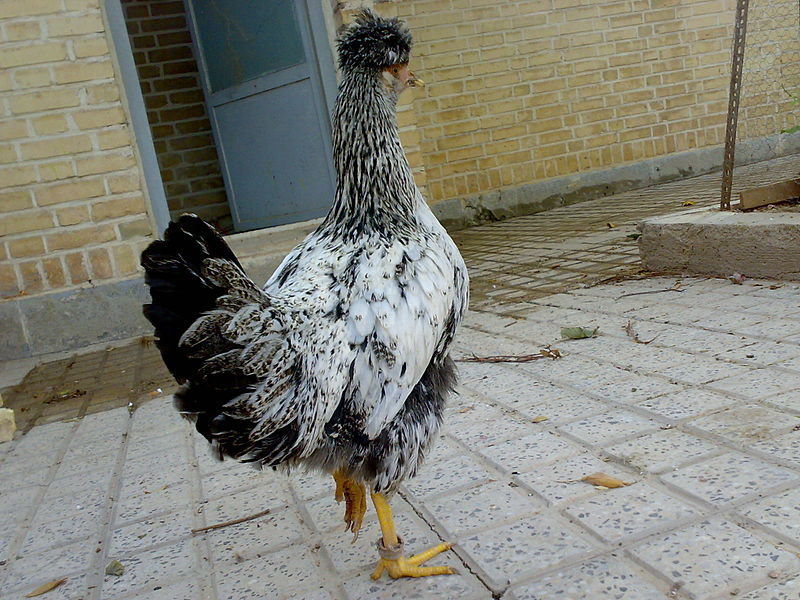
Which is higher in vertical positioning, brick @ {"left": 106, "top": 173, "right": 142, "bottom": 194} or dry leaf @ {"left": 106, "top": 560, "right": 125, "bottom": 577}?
brick @ {"left": 106, "top": 173, "right": 142, "bottom": 194}

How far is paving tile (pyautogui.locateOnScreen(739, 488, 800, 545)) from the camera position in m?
2.00

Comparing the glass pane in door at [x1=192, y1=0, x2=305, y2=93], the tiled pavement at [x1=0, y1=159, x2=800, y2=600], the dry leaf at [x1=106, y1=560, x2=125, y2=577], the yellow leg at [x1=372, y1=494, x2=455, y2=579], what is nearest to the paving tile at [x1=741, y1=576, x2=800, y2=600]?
the tiled pavement at [x1=0, y1=159, x2=800, y2=600]

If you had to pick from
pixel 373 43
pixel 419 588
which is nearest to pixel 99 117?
pixel 373 43

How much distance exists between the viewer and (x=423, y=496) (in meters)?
2.64

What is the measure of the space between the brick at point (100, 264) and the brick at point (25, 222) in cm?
43

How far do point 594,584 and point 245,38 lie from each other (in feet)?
22.7

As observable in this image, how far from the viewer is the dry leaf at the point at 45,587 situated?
2.35 meters

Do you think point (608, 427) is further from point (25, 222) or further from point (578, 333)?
point (25, 222)

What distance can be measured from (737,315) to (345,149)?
2718 mm

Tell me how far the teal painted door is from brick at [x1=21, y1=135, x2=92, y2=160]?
2.09m

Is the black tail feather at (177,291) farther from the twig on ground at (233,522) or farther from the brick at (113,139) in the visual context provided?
the brick at (113,139)

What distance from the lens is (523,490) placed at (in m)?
2.52

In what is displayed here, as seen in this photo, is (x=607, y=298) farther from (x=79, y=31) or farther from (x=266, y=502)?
(x=79, y=31)

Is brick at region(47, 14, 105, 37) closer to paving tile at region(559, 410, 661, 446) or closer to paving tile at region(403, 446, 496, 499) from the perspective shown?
paving tile at region(403, 446, 496, 499)
